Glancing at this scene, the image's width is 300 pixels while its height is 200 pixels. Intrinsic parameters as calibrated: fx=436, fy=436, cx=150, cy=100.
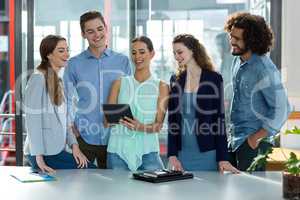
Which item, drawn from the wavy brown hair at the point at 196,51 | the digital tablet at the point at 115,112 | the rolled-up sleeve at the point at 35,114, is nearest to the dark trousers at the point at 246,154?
the wavy brown hair at the point at 196,51

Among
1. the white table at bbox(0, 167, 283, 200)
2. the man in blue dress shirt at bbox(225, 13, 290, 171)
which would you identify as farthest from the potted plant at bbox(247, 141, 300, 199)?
the man in blue dress shirt at bbox(225, 13, 290, 171)

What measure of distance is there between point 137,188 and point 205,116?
0.83 metres

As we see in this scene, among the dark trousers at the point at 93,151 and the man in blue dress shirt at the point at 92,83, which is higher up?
the man in blue dress shirt at the point at 92,83

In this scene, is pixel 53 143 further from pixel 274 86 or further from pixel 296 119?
pixel 296 119

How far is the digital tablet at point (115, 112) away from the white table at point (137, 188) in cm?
54

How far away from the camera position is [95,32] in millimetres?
2863

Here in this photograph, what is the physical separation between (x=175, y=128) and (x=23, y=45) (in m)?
1.97

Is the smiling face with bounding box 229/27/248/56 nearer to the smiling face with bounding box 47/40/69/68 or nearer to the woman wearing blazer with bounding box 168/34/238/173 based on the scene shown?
the woman wearing blazer with bounding box 168/34/238/173

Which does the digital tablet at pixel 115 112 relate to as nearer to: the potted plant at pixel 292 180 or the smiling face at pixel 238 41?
the smiling face at pixel 238 41

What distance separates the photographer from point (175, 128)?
2598mm

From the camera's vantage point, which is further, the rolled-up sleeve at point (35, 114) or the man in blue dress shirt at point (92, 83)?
the man in blue dress shirt at point (92, 83)

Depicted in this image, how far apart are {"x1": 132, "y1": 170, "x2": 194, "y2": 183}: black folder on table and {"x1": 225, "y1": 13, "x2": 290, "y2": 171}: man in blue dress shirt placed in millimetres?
654

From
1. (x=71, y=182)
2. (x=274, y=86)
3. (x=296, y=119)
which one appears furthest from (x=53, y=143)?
(x=296, y=119)

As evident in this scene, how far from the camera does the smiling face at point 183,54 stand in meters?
2.73
